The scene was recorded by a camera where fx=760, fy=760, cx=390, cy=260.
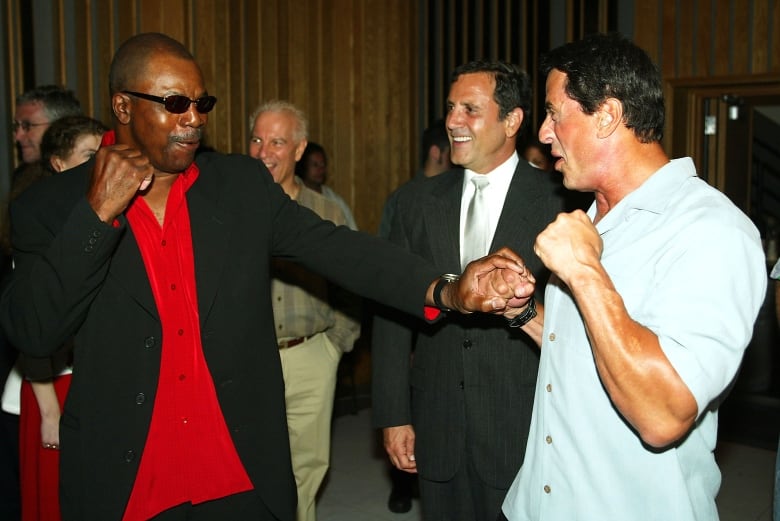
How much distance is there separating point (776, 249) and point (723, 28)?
232cm

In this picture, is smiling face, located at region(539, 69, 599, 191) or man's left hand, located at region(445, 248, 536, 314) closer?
smiling face, located at region(539, 69, 599, 191)

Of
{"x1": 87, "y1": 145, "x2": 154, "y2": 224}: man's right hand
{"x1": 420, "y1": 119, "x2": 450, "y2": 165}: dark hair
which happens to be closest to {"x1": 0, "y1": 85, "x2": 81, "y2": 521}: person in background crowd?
{"x1": 87, "y1": 145, "x2": 154, "y2": 224}: man's right hand

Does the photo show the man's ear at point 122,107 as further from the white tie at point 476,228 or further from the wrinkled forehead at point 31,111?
the wrinkled forehead at point 31,111

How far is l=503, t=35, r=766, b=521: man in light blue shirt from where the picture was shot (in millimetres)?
1449

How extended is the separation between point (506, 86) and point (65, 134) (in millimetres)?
1771

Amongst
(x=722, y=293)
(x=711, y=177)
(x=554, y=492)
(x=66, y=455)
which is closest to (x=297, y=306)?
(x=66, y=455)

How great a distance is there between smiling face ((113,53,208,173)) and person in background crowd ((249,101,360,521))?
1459 mm

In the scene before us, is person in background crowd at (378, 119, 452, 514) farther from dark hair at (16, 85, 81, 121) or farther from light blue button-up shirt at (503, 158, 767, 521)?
light blue button-up shirt at (503, 158, 767, 521)

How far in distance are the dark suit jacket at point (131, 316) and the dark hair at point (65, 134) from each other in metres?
1.09

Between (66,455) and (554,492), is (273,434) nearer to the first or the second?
(66,455)

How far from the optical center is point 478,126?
2.82 m

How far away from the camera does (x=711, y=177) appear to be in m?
5.88

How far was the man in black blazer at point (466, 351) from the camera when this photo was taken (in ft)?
8.28

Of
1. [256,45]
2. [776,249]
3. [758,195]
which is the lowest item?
[776,249]
